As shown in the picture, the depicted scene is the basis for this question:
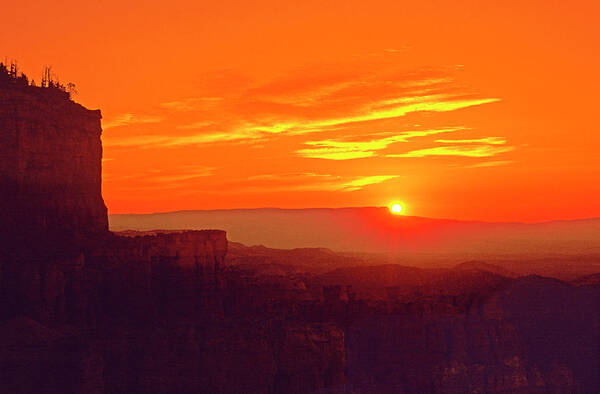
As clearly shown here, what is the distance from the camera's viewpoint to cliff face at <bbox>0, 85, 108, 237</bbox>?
53688 mm

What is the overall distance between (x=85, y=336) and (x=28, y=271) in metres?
6.46

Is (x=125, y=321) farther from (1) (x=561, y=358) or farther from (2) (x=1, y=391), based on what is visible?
(1) (x=561, y=358)

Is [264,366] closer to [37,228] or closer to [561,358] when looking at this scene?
[37,228]

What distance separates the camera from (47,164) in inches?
2258

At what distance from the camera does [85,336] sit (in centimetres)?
4709

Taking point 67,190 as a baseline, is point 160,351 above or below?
below

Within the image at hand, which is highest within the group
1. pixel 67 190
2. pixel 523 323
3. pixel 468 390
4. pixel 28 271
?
pixel 67 190

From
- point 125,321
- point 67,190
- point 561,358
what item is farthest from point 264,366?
point 561,358

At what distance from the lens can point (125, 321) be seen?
172 ft

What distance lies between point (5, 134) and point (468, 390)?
3838cm

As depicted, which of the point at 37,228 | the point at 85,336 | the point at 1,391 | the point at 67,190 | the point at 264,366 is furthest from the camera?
the point at 67,190

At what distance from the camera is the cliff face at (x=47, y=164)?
53688 mm

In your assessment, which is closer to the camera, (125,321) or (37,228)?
(125,321)

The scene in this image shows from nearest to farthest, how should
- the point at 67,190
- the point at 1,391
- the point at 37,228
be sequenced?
1. the point at 1,391
2. the point at 37,228
3. the point at 67,190
